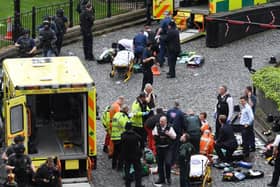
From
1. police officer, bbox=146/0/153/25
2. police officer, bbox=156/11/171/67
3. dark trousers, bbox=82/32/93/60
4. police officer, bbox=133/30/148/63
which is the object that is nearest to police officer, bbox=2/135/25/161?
police officer, bbox=133/30/148/63

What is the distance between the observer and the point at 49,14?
3391 cm

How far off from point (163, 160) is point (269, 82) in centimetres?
500

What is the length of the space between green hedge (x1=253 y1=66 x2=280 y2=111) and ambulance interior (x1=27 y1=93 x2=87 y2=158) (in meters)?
5.14

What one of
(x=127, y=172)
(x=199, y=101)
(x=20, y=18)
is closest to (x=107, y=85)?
(x=199, y=101)

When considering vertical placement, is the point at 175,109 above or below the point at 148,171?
above

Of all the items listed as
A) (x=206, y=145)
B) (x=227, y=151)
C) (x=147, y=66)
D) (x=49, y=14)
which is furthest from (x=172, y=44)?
(x=206, y=145)

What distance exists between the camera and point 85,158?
67.4 feet

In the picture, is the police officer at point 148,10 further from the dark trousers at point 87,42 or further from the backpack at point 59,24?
the backpack at point 59,24

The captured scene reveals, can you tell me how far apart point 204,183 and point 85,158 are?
8.46ft

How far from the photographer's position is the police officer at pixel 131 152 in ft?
65.6

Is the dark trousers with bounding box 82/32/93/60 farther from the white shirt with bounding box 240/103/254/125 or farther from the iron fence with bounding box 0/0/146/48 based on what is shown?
the white shirt with bounding box 240/103/254/125

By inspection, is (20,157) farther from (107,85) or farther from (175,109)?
(107,85)

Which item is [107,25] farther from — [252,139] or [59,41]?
[252,139]

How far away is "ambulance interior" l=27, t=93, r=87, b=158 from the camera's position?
67.6 feet
